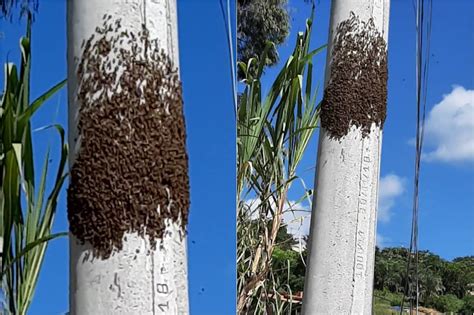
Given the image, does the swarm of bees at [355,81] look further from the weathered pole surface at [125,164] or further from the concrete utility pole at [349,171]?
the weathered pole surface at [125,164]

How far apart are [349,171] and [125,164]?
66 cm

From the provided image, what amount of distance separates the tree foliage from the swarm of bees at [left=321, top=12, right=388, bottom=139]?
44.8 inches

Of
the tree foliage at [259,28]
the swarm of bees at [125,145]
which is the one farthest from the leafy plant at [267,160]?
the swarm of bees at [125,145]

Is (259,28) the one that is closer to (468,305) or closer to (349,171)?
(349,171)

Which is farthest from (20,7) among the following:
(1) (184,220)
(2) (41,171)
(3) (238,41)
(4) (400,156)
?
(4) (400,156)

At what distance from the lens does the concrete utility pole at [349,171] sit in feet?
4.41

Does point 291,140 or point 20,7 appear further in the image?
point 291,140

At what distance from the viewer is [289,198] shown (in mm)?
2344

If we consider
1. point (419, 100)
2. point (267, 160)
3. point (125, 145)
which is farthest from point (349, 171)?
point (419, 100)

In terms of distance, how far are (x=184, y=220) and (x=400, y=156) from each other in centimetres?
235

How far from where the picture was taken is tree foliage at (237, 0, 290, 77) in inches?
101

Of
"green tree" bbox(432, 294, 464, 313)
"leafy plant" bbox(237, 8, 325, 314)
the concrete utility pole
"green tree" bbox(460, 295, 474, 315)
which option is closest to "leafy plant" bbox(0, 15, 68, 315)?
the concrete utility pole

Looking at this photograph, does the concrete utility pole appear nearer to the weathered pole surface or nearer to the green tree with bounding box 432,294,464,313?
the weathered pole surface

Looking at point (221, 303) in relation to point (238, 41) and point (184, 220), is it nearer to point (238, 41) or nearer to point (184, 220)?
point (238, 41)
